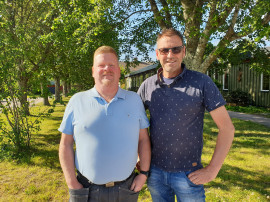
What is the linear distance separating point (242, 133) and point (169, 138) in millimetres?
8595

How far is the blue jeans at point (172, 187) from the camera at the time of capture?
2168mm

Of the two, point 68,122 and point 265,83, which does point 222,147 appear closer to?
point 68,122

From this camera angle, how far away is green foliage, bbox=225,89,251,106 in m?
18.3

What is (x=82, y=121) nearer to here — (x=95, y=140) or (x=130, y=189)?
(x=95, y=140)

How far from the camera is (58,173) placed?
18.5ft

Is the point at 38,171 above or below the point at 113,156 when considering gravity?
below

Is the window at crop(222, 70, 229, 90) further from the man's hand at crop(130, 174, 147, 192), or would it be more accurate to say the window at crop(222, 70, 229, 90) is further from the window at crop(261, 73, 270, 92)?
the man's hand at crop(130, 174, 147, 192)

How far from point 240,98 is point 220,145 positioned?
18.3 metres

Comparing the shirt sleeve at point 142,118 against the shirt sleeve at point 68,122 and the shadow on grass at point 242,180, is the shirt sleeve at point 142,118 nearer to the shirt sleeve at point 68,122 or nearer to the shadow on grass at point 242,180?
the shirt sleeve at point 68,122

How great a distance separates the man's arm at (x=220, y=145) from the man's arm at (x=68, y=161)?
45.1 inches

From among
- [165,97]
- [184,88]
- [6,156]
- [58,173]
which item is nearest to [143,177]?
[165,97]

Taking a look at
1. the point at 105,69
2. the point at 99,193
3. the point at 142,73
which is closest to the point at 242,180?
the point at 99,193

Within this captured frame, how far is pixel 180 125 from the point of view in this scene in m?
2.16

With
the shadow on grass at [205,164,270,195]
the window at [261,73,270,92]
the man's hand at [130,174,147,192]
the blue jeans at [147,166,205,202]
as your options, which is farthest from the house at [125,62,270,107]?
the man's hand at [130,174,147,192]
